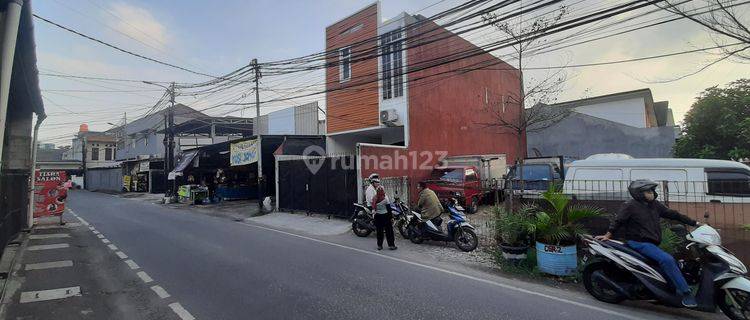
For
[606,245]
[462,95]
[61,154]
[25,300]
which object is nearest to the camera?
[606,245]

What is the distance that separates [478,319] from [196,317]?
3472 millimetres

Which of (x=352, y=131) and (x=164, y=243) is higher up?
(x=352, y=131)

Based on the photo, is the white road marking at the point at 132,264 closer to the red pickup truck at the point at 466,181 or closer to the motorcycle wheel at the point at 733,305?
the motorcycle wheel at the point at 733,305

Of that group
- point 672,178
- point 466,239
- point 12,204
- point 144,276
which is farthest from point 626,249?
point 12,204

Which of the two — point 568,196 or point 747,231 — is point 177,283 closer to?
point 568,196

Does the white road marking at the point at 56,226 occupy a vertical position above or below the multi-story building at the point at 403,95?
below

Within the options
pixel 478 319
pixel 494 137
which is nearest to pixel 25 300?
pixel 478 319

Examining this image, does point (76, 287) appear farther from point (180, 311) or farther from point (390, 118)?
point (390, 118)

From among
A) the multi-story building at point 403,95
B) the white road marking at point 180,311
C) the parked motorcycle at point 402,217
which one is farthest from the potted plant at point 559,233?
the multi-story building at point 403,95

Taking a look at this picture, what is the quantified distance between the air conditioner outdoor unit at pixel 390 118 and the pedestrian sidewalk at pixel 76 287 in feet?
37.8

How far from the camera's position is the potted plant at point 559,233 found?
6223 millimetres

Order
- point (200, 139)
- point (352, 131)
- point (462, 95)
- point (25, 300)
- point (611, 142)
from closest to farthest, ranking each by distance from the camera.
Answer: point (25, 300) < point (352, 131) < point (462, 95) < point (611, 142) < point (200, 139)

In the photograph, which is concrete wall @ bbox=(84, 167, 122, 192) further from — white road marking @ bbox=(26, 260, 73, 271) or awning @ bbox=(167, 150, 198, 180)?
white road marking @ bbox=(26, 260, 73, 271)

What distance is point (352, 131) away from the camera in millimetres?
19594
